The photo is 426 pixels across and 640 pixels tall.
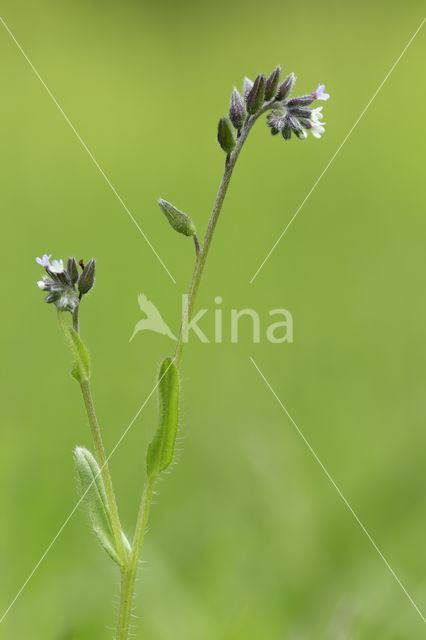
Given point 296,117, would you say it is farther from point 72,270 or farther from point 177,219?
point 72,270

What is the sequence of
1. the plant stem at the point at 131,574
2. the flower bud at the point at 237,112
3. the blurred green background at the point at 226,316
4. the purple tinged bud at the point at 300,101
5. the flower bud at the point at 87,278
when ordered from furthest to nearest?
the blurred green background at the point at 226,316 < the purple tinged bud at the point at 300,101 < the flower bud at the point at 237,112 < the flower bud at the point at 87,278 < the plant stem at the point at 131,574

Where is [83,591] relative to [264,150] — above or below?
below

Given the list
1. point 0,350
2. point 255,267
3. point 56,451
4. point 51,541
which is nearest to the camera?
point 51,541

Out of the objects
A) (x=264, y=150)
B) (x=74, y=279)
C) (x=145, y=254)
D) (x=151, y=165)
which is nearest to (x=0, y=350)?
(x=145, y=254)

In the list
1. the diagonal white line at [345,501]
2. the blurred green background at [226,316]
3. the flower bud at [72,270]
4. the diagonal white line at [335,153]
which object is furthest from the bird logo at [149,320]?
the flower bud at [72,270]

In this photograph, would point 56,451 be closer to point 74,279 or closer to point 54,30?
point 74,279

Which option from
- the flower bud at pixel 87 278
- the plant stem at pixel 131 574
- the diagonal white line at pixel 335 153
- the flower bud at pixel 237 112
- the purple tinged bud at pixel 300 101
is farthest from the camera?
the diagonal white line at pixel 335 153

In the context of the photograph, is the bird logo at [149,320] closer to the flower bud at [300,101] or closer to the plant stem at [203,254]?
the flower bud at [300,101]

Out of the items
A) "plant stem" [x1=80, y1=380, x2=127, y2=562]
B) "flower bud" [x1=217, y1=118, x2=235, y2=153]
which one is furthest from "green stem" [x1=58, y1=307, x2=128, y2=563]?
"flower bud" [x1=217, y1=118, x2=235, y2=153]
